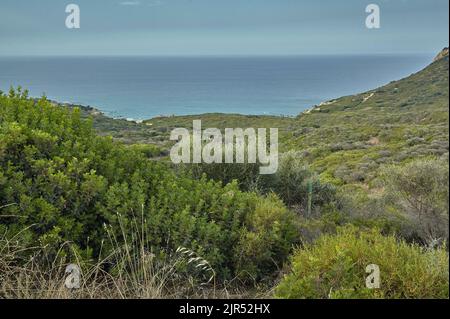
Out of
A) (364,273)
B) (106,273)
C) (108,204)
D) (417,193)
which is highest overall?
(108,204)

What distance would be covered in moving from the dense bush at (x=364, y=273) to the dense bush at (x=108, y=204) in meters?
1.32

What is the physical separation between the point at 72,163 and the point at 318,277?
8.68 feet

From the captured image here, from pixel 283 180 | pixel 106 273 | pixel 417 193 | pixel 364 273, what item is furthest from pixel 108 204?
pixel 283 180

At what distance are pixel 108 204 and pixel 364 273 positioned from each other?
248 centimetres

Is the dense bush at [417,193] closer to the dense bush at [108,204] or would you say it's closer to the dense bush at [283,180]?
the dense bush at [283,180]

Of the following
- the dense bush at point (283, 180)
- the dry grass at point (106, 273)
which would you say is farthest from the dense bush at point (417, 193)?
the dry grass at point (106, 273)

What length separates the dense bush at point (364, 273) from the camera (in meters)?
3.02

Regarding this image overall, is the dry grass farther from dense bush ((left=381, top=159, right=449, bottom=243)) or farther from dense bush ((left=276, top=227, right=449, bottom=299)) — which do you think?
dense bush ((left=381, top=159, right=449, bottom=243))

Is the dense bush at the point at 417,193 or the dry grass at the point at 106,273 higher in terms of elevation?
the dense bush at the point at 417,193

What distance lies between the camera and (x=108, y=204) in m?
4.54

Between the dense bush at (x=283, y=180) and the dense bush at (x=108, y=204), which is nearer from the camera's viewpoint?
the dense bush at (x=108, y=204)

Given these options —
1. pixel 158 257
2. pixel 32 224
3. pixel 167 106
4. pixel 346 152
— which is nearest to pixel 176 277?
pixel 158 257

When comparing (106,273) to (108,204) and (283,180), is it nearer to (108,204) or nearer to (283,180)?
(108,204)

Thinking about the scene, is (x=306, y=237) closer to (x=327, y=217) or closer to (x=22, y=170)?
(x=327, y=217)
